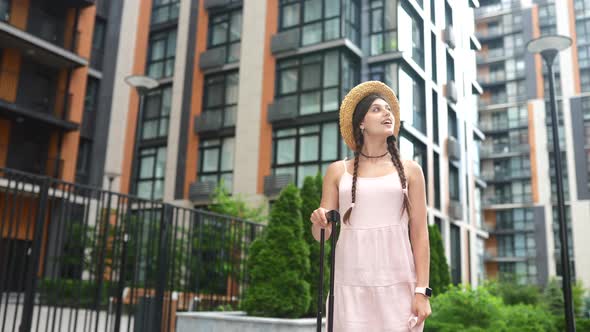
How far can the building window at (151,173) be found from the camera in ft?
72.7

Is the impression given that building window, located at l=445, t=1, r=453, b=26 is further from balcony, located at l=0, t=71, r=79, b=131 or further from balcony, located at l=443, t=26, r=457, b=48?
balcony, located at l=0, t=71, r=79, b=131

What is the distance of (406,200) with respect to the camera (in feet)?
9.23

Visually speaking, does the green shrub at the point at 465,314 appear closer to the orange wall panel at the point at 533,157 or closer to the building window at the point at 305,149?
the building window at the point at 305,149

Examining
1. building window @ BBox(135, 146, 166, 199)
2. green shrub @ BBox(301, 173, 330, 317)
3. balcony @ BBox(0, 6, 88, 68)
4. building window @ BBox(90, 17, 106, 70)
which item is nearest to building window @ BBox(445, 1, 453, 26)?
green shrub @ BBox(301, 173, 330, 317)

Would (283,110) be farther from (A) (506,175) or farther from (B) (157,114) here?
(A) (506,175)

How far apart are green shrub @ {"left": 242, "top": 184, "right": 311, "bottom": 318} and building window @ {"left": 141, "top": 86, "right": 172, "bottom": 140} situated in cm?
1475

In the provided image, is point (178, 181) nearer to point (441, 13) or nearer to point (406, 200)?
point (441, 13)

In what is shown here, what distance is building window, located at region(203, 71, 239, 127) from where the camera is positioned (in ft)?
69.6

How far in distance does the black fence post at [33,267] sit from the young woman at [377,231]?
4.84 metres

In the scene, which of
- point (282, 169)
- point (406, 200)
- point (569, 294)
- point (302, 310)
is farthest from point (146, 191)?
point (406, 200)

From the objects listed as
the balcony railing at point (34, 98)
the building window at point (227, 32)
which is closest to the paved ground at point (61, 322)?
the balcony railing at point (34, 98)

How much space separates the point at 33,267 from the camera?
6637 millimetres

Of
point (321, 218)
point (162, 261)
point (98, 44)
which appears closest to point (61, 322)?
point (162, 261)

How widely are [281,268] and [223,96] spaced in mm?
14270
